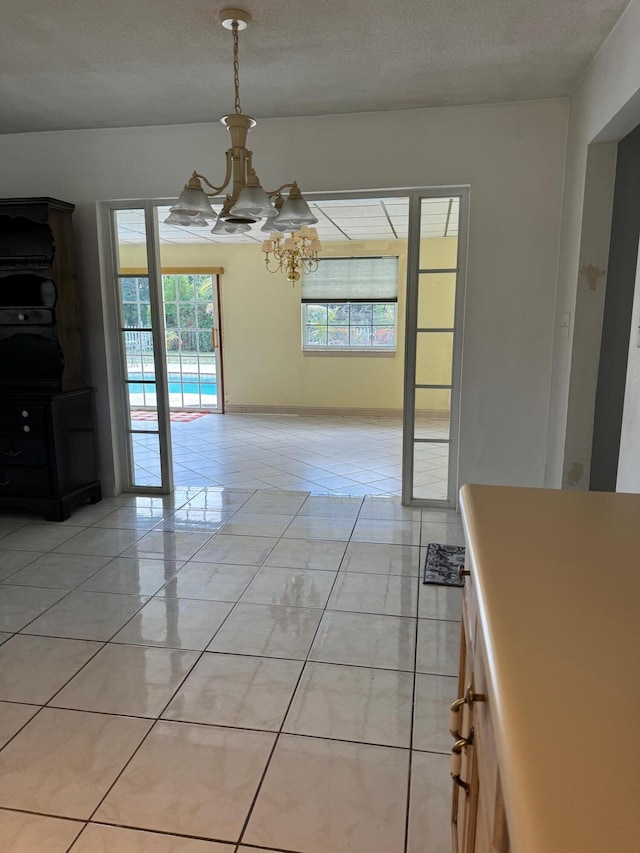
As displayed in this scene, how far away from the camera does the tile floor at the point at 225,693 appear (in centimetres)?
146

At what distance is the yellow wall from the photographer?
7.87 metres

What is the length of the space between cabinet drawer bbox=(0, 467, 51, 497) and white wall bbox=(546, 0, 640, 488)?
10.5 ft

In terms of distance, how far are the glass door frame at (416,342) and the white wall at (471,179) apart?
0.08m

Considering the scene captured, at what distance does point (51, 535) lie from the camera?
3447mm

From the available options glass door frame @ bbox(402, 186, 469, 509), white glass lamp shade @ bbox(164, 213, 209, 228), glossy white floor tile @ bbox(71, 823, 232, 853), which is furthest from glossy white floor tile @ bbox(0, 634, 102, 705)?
glass door frame @ bbox(402, 186, 469, 509)

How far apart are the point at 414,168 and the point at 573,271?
118cm

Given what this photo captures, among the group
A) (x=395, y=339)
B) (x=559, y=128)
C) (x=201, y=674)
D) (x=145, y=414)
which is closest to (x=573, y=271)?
(x=559, y=128)

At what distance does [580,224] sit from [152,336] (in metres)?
2.87

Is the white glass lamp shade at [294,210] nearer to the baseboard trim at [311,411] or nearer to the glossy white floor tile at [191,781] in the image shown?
the glossy white floor tile at [191,781]

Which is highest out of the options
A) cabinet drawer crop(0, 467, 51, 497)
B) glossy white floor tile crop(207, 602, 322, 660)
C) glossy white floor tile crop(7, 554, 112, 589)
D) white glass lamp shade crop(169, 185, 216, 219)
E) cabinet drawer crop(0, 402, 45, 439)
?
white glass lamp shade crop(169, 185, 216, 219)

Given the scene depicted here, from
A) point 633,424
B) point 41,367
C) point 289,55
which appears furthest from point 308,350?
point 633,424

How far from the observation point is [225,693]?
1952 mm

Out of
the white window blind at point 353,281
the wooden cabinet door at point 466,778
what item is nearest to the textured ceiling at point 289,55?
the wooden cabinet door at point 466,778

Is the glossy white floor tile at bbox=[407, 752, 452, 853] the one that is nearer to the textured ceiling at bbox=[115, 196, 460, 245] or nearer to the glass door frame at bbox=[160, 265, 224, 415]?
the textured ceiling at bbox=[115, 196, 460, 245]
